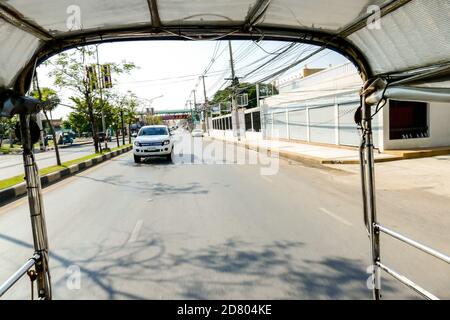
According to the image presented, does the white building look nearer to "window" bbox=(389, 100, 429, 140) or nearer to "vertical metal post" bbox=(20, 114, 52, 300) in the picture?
"window" bbox=(389, 100, 429, 140)

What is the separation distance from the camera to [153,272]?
3.95 m

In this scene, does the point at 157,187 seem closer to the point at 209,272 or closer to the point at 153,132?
the point at 209,272

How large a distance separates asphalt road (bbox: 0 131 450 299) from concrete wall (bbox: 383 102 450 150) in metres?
6.82

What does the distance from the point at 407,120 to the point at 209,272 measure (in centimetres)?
1395

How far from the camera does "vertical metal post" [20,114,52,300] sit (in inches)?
101

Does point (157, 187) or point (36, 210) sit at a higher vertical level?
point (36, 210)

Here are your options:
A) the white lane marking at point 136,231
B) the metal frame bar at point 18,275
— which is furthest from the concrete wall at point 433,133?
the metal frame bar at point 18,275

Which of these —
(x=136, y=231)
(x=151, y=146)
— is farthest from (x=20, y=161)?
(x=136, y=231)

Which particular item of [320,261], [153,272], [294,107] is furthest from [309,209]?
[294,107]

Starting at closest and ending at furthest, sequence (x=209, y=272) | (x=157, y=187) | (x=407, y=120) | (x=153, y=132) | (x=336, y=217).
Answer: (x=209, y=272) → (x=336, y=217) → (x=157, y=187) → (x=407, y=120) → (x=153, y=132)

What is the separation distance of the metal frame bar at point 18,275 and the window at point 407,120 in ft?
49.0

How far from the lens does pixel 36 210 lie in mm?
2568
